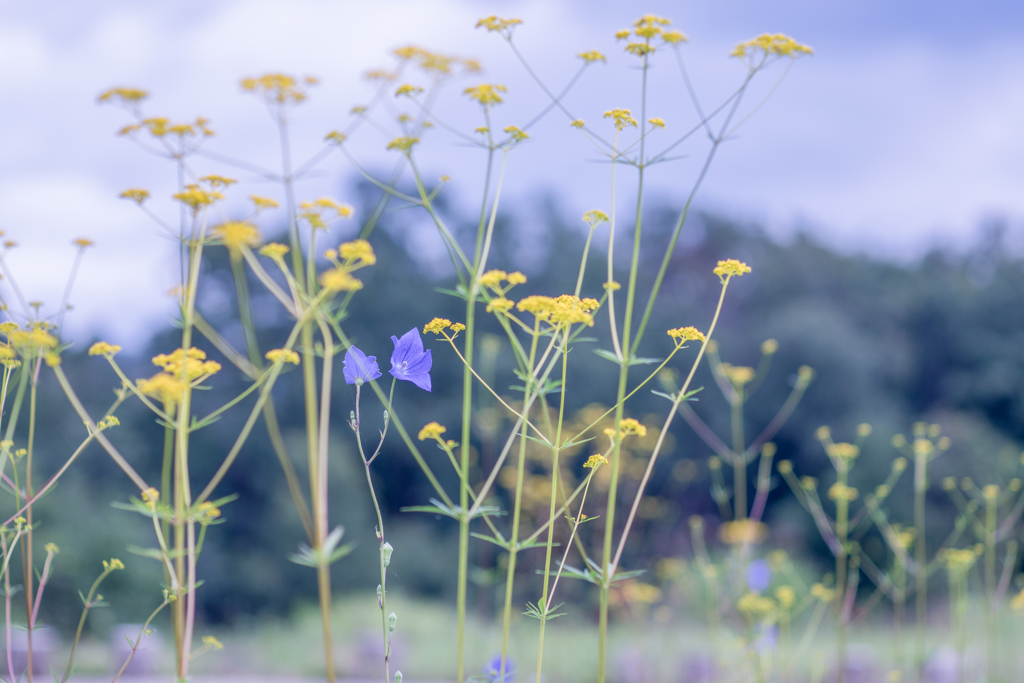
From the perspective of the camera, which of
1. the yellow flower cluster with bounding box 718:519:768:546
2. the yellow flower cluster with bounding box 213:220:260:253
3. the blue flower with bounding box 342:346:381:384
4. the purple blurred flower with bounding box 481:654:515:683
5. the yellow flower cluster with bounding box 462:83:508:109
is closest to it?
the yellow flower cluster with bounding box 213:220:260:253

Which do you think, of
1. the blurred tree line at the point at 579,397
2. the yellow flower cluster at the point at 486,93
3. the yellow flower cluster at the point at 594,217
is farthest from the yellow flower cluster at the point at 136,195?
the blurred tree line at the point at 579,397

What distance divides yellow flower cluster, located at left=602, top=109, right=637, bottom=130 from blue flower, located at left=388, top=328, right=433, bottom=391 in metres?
0.71

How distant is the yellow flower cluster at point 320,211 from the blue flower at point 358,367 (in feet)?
0.96

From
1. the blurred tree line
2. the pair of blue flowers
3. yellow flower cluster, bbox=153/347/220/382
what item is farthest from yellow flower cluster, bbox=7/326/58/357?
the blurred tree line

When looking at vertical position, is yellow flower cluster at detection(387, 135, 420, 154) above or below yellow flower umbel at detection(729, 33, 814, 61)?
below

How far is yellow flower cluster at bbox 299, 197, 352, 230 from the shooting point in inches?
52.0

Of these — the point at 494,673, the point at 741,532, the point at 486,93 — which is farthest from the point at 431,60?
the point at 741,532

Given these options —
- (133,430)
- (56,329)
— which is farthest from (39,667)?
(56,329)

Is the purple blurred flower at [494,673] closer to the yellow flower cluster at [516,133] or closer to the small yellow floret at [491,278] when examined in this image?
the small yellow floret at [491,278]

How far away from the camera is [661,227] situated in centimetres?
2102

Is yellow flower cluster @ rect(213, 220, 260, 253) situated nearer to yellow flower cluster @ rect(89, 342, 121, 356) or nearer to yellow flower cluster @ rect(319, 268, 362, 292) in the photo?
yellow flower cluster @ rect(319, 268, 362, 292)

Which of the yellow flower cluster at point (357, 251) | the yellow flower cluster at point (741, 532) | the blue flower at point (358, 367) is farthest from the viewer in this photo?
the yellow flower cluster at point (741, 532)

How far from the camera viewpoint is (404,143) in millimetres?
1645

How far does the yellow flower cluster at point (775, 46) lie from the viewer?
175 cm
